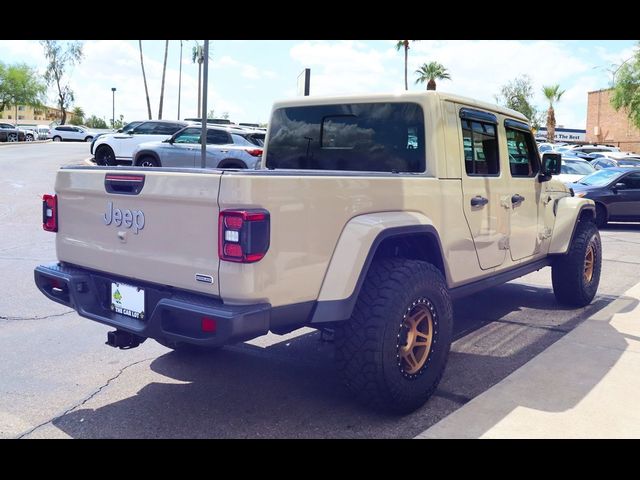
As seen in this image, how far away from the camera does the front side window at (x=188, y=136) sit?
15.2 meters

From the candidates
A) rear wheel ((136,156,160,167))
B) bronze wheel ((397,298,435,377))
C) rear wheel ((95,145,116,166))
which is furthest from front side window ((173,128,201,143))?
bronze wheel ((397,298,435,377))

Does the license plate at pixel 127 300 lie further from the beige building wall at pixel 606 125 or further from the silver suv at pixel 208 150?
the beige building wall at pixel 606 125

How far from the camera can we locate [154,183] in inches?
132

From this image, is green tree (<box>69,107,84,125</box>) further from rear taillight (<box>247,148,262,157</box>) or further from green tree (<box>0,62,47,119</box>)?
rear taillight (<box>247,148,262,157</box>)

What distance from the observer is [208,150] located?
1438cm

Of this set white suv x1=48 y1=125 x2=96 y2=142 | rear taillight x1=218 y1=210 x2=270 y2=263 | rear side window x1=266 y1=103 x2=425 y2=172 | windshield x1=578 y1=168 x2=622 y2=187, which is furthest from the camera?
white suv x1=48 y1=125 x2=96 y2=142

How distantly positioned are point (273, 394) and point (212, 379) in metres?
0.52

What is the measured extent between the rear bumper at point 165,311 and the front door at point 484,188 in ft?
6.68

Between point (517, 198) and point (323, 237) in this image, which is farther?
point (517, 198)

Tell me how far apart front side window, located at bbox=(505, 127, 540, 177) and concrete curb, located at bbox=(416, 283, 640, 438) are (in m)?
1.48

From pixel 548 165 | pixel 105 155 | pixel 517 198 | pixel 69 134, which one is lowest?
pixel 517 198

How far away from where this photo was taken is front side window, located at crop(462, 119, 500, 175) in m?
4.54

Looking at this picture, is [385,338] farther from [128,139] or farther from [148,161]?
[128,139]

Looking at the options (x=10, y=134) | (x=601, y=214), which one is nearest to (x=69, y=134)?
(x=10, y=134)
